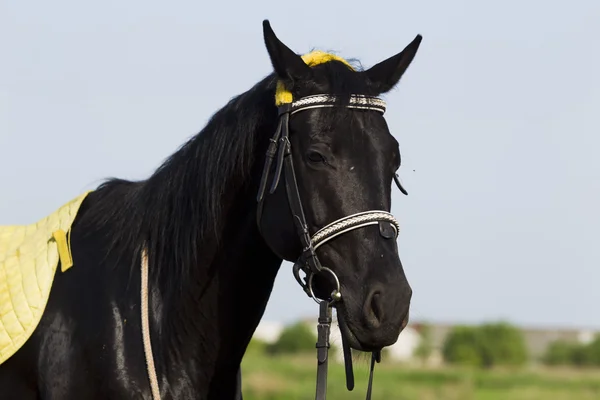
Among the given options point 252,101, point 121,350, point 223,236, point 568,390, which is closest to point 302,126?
point 252,101

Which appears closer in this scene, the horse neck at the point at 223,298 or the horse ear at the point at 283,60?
the horse ear at the point at 283,60

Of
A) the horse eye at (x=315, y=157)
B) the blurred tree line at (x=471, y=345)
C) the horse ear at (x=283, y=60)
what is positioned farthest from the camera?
the blurred tree line at (x=471, y=345)

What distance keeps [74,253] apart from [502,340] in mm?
60070

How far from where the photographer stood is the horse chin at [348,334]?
3.72m

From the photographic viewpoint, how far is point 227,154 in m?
4.27

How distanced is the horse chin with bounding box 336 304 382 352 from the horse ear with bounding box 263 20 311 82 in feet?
3.60

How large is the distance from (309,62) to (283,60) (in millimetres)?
217

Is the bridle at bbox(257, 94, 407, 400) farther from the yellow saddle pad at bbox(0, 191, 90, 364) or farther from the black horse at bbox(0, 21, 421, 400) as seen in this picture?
the yellow saddle pad at bbox(0, 191, 90, 364)

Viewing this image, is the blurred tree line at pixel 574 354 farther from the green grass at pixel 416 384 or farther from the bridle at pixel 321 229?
the bridle at pixel 321 229

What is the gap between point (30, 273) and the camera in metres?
4.51

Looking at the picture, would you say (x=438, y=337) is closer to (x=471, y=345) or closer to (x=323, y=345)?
(x=471, y=345)

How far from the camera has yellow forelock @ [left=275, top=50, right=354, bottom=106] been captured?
410 centimetres

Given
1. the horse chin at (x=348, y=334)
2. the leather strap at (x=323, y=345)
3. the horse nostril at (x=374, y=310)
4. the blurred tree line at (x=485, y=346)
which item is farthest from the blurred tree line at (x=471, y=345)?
the horse nostril at (x=374, y=310)


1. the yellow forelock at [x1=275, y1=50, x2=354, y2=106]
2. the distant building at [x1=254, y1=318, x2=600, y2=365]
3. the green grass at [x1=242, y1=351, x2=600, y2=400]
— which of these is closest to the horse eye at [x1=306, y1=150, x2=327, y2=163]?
the yellow forelock at [x1=275, y1=50, x2=354, y2=106]
